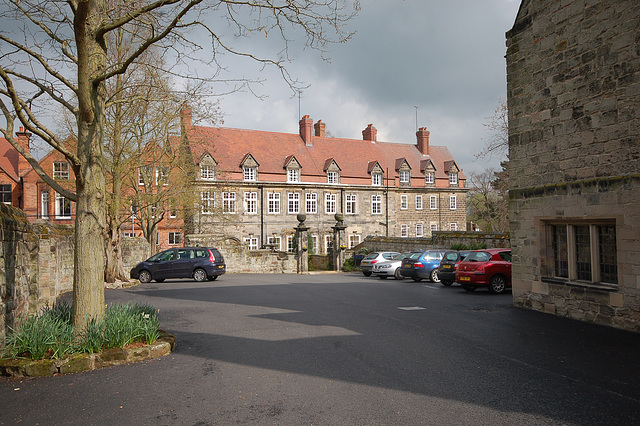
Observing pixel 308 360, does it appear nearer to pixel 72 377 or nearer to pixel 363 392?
pixel 363 392

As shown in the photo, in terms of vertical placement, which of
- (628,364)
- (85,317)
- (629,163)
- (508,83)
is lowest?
(628,364)

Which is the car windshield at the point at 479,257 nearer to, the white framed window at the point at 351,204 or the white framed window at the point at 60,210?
the white framed window at the point at 351,204

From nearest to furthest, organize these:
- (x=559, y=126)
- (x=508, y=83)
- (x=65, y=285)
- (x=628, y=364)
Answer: (x=628, y=364) < (x=559, y=126) < (x=508, y=83) < (x=65, y=285)

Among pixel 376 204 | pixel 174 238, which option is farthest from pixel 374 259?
pixel 376 204

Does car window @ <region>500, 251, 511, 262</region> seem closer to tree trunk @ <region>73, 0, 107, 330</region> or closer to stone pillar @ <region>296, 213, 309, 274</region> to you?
tree trunk @ <region>73, 0, 107, 330</region>

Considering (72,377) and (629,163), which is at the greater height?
(629,163)

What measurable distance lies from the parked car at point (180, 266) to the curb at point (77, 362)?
636 inches

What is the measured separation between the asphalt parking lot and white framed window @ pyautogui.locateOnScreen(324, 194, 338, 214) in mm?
37971

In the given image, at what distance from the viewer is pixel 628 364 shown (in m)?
6.96

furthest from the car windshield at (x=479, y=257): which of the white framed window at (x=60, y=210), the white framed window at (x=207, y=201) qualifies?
the white framed window at (x=60, y=210)

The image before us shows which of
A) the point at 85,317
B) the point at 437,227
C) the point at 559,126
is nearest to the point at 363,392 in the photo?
the point at 85,317

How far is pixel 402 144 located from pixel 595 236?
4763 centimetres

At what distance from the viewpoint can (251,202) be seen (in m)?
45.3

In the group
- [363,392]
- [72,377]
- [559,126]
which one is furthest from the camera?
[559,126]
